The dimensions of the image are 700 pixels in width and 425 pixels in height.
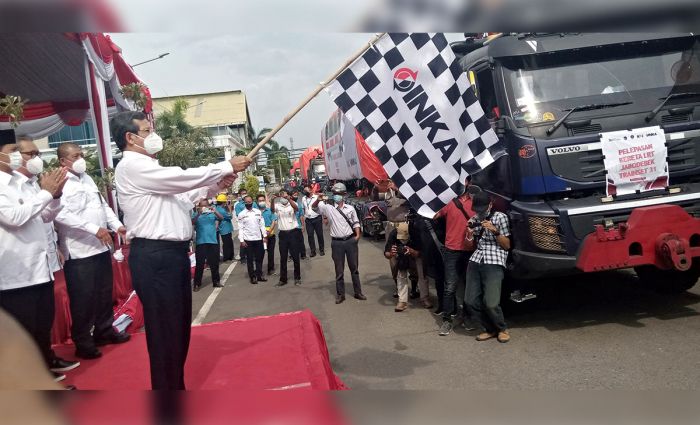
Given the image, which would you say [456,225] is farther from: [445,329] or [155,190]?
[155,190]

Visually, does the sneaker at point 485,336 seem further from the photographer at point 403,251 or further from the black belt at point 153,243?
the black belt at point 153,243

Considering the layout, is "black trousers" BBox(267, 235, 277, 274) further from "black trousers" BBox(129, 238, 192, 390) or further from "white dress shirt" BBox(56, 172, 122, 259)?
"black trousers" BBox(129, 238, 192, 390)

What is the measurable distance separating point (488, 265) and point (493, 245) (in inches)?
7.9

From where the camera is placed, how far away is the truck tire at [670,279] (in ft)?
18.2

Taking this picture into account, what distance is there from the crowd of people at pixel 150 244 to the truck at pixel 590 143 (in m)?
0.43

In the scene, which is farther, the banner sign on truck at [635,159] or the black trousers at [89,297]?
the banner sign on truck at [635,159]

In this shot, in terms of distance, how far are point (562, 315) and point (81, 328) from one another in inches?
186

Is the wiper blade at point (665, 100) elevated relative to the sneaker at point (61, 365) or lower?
elevated

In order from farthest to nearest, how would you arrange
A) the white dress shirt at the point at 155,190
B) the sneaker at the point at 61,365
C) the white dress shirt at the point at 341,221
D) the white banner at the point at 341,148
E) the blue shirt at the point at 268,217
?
the white banner at the point at 341,148 < the blue shirt at the point at 268,217 < the white dress shirt at the point at 341,221 < the sneaker at the point at 61,365 < the white dress shirt at the point at 155,190

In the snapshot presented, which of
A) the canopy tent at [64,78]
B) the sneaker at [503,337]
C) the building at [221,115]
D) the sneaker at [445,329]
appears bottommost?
the sneaker at [445,329]

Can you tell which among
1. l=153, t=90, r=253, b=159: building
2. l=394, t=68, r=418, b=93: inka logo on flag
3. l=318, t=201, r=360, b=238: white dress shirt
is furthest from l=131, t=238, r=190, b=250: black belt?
l=153, t=90, r=253, b=159: building

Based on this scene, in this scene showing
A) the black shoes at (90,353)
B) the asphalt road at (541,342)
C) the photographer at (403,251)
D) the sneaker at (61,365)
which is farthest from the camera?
the photographer at (403,251)

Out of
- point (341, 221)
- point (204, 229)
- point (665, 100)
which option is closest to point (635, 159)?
point (665, 100)

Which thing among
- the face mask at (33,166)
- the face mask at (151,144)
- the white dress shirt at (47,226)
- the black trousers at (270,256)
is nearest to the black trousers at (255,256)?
the black trousers at (270,256)
